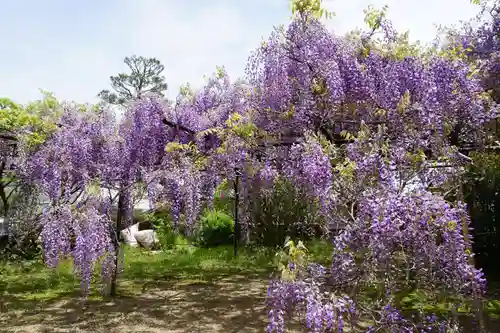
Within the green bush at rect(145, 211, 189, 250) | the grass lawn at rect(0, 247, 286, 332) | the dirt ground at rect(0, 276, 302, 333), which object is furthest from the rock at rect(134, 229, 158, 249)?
the dirt ground at rect(0, 276, 302, 333)

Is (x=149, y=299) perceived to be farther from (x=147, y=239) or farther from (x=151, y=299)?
(x=147, y=239)

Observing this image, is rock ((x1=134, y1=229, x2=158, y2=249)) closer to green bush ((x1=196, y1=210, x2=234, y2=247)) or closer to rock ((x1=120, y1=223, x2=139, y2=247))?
rock ((x1=120, y1=223, x2=139, y2=247))

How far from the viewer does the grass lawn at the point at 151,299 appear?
5961mm

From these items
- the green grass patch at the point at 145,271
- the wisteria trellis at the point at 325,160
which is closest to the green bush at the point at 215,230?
the green grass patch at the point at 145,271

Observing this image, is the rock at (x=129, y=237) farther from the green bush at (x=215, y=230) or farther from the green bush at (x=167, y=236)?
the green bush at (x=215, y=230)

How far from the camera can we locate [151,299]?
732 cm

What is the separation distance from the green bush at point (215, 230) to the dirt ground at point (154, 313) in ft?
18.0

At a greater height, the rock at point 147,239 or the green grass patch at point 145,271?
the rock at point 147,239

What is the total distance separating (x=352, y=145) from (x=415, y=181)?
2.09 feet

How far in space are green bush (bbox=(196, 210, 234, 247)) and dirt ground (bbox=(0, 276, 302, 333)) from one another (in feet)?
18.0

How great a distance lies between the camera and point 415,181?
437 centimetres

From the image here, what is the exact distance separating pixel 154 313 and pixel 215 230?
7153mm

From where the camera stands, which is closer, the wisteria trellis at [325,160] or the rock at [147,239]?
the wisteria trellis at [325,160]

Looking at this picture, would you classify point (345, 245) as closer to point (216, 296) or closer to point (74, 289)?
point (216, 296)
